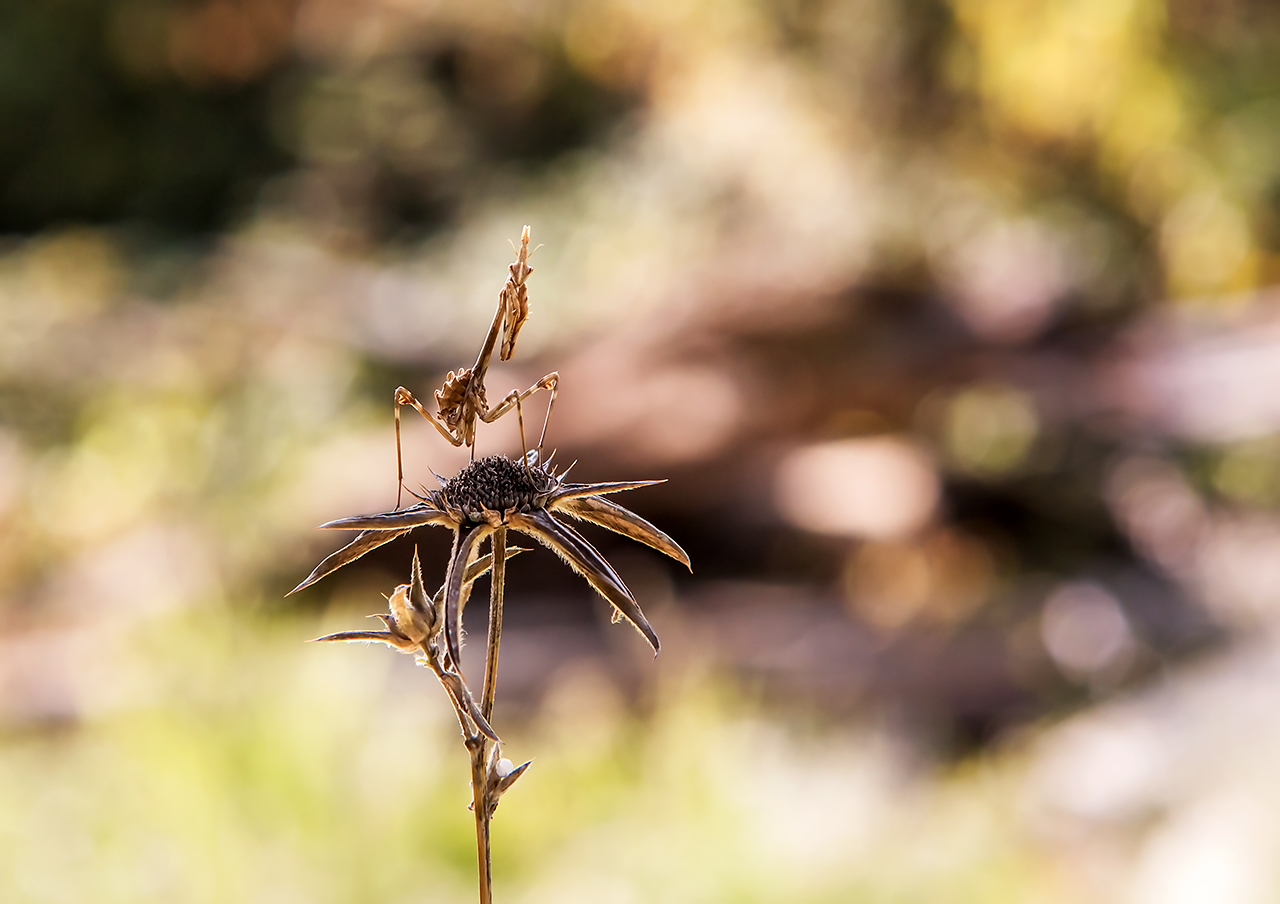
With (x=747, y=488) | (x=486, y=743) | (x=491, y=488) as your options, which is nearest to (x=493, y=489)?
(x=491, y=488)

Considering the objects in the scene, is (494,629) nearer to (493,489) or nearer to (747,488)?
(493,489)

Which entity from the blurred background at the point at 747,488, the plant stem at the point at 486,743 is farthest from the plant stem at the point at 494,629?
the blurred background at the point at 747,488

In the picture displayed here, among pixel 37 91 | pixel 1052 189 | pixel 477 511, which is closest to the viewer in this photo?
pixel 477 511

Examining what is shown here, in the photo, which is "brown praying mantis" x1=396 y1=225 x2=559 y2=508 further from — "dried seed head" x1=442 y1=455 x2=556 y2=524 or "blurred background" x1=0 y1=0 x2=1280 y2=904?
"blurred background" x1=0 y1=0 x2=1280 y2=904

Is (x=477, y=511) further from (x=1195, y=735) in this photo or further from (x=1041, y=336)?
(x=1041, y=336)

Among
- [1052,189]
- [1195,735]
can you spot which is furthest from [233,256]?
[1195,735]

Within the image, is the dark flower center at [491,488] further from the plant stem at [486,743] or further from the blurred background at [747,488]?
the blurred background at [747,488]
